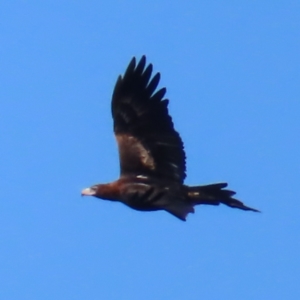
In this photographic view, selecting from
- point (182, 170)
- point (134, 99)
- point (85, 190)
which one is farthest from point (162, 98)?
point (85, 190)

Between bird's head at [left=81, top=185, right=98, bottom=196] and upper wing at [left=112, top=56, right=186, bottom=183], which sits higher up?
upper wing at [left=112, top=56, right=186, bottom=183]

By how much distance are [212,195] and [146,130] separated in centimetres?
124

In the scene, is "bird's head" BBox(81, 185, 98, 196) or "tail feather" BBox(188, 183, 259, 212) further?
"bird's head" BBox(81, 185, 98, 196)

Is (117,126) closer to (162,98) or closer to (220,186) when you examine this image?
(162,98)

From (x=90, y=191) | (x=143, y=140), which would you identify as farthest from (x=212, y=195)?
(x=90, y=191)

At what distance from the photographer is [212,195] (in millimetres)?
9430

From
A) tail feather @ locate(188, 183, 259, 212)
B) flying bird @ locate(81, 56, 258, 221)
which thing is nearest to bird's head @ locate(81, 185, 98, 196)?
flying bird @ locate(81, 56, 258, 221)

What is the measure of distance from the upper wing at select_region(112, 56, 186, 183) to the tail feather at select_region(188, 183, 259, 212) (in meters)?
0.39

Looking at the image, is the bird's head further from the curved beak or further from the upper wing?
the upper wing

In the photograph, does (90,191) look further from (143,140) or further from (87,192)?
(143,140)

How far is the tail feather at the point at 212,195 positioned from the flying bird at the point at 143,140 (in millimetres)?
114

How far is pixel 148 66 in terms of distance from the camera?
972 centimetres

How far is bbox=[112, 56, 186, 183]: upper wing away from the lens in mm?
9758

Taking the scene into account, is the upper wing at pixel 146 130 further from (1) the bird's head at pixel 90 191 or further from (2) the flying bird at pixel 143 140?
(1) the bird's head at pixel 90 191
